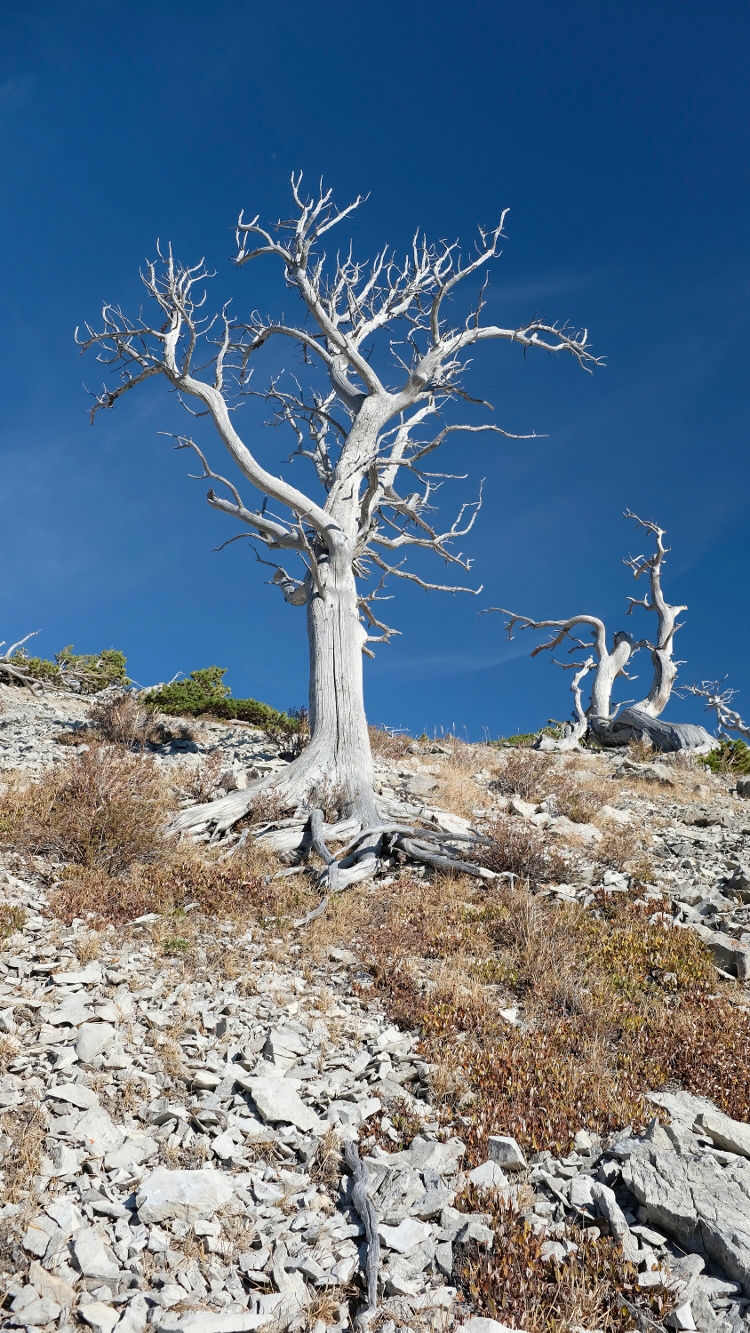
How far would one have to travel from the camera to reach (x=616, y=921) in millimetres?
7707

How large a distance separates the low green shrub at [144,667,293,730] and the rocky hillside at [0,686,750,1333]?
884cm

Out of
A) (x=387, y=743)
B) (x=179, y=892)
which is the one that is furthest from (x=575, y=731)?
(x=179, y=892)

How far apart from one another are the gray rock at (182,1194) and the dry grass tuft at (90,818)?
389cm

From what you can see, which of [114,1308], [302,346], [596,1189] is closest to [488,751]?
[302,346]

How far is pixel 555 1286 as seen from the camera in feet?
10.8

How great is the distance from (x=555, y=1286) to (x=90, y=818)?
228 inches

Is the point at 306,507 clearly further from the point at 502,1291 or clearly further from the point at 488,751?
the point at 502,1291

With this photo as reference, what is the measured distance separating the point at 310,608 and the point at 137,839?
5.88 meters

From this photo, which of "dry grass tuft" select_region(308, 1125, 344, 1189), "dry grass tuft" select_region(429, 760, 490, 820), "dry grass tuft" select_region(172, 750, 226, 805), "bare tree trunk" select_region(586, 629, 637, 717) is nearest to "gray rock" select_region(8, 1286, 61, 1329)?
"dry grass tuft" select_region(308, 1125, 344, 1189)

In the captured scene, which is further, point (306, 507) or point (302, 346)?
point (302, 346)

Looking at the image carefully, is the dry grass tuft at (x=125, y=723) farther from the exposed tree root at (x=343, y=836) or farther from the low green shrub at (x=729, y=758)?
the low green shrub at (x=729, y=758)

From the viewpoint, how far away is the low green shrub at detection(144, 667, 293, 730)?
17.8m

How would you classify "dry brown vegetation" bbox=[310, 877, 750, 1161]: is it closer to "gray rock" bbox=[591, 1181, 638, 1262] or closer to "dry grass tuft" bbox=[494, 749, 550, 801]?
"gray rock" bbox=[591, 1181, 638, 1262]

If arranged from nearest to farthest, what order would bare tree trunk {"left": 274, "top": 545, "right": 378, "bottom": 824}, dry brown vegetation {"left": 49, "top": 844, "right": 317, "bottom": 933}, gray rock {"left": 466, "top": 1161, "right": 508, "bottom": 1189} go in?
gray rock {"left": 466, "top": 1161, "right": 508, "bottom": 1189} → dry brown vegetation {"left": 49, "top": 844, "right": 317, "bottom": 933} → bare tree trunk {"left": 274, "top": 545, "right": 378, "bottom": 824}
